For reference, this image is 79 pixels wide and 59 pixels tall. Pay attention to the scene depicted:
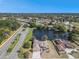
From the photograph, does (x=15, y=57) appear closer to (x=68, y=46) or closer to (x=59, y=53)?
(x=59, y=53)

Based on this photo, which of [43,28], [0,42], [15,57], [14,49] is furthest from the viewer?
[43,28]

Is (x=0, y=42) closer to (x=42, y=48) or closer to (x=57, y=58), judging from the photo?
(x=42, y=48)

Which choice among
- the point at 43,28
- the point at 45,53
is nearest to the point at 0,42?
the point at 45,53

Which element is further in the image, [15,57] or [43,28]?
[43,28]

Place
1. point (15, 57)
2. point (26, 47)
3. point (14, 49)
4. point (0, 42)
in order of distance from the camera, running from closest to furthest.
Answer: point (15, 57) < point (14, 49) < point (26, 47) < point (0, 42)

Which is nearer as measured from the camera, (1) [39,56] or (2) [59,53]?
(1) [39,56]

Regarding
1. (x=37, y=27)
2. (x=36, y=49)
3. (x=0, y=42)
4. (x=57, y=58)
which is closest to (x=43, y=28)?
(x=37, y=27)

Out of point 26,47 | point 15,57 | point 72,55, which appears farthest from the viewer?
point 26,47

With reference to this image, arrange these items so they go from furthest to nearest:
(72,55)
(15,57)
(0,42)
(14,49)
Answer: (0,42), (14,49), (72,55), (15,57)
